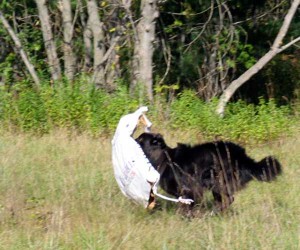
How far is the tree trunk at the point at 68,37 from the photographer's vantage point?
38.5 feet

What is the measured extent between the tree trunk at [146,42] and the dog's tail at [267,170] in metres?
4.83

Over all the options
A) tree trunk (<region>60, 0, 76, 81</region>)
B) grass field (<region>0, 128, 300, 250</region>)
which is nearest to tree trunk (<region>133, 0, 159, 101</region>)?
tree trunk (<region>60, 0, 76, 81</region>)

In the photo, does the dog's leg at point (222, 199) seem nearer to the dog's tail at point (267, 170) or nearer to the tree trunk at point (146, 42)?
the dog's tail at point (267, 170)

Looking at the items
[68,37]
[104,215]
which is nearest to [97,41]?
[68,37]

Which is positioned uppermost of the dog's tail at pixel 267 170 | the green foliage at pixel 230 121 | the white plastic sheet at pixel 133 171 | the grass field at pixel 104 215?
the white plastic sheet at pixel 133 171

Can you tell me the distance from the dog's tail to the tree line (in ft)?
15.2

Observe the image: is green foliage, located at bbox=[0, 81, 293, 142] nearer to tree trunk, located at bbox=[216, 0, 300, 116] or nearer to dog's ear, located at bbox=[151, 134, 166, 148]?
tree trunk, located at bbox=[216, 0, 300, 116]

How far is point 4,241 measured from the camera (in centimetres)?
569

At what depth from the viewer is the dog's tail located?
6.01m

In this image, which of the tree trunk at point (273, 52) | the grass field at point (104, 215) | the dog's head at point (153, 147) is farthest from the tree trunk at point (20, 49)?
the dog's head at point (153, 147)

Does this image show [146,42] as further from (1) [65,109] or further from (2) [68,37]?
(1) [65,109]

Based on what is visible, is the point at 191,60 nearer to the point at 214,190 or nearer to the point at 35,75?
the point at 35,75

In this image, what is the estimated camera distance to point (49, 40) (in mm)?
11742

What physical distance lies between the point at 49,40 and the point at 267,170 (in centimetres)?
662
